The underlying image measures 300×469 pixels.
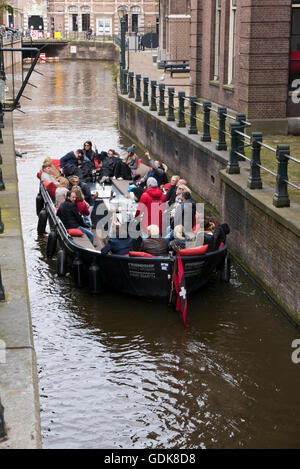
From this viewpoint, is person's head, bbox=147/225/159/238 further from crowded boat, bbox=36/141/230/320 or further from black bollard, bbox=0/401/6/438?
black bollard, bbox=0/401/6/438

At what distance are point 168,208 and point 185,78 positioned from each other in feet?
85.3

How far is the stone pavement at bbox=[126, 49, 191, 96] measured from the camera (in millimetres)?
33566

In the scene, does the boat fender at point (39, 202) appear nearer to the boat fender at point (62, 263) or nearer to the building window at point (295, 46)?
the boat fender at point (62, 263)

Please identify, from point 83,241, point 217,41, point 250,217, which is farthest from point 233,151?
point 217,41

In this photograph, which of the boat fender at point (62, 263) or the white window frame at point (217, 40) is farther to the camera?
the white window frame at point (217, 40)

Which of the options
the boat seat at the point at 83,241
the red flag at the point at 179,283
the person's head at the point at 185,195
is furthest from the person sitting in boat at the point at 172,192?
the red flag at the point at 179,283

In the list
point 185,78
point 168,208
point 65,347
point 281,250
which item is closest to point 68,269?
point 168,208

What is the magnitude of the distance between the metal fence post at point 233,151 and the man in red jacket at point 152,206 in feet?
5.19

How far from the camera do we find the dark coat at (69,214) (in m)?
13.0

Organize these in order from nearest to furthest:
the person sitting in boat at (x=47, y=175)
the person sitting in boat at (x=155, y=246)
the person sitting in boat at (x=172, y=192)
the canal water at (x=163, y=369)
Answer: the canal water at (x=163, y=369) → the person sitting in boat at (x=155, y=246) → the person sitting in boat at (x=172, y=192) → the person sitting in boat at (x=47, y=175)

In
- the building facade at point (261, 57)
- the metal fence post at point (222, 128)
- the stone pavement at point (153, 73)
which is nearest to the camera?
the metal fence post at point (222, 128)

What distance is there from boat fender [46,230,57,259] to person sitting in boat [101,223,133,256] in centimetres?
248

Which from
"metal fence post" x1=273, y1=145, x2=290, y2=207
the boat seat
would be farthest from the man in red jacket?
"metal fence post" x1=273, y1=145, x2=290, y2=207

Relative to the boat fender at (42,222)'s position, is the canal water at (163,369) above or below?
below
